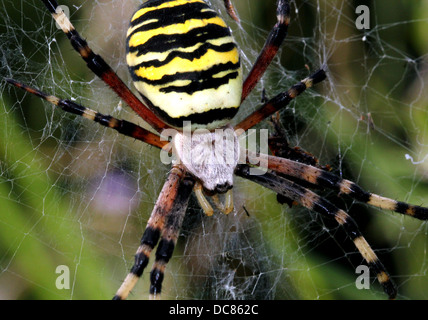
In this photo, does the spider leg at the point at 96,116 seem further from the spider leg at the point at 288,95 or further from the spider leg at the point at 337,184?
the spider leg at the point at 337,184

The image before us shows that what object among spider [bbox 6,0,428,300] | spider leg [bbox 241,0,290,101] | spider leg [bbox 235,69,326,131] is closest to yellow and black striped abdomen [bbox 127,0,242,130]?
spider [bbox 6,0,428,300]

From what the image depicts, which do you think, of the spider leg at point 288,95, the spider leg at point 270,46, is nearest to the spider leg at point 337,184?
the spider leg at point 288,95

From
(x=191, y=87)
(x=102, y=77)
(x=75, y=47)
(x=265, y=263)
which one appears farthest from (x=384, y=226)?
(x=75, y=47)

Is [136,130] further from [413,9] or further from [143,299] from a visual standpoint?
[413,9]

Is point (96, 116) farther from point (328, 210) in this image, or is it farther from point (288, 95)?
point (328, 210)

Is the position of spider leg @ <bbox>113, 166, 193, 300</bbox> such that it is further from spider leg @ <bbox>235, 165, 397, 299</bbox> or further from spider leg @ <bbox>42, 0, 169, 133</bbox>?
spider leg @ <bbox>42, 0, 169, 133</bbox>

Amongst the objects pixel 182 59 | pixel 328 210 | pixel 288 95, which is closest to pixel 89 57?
pixel 182 59
